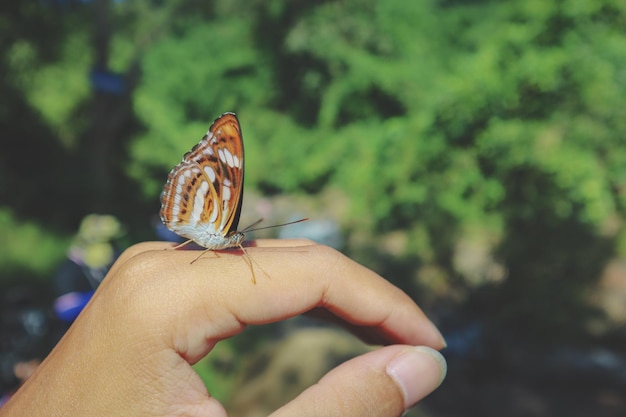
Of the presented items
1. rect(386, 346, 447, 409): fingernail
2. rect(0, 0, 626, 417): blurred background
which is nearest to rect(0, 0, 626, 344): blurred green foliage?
rect(0, 0, 626, 417): blurred background

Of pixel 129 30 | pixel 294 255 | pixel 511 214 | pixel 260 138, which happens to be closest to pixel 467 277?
pixel 511 214

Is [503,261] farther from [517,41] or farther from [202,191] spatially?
[202,191]

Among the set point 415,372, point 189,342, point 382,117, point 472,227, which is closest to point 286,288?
point 189,342

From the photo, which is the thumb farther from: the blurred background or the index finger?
the blurred background

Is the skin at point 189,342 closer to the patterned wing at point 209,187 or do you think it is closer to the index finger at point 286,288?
the index finger at point 286,288

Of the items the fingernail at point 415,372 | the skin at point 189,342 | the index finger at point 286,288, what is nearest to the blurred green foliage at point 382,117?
the index finger at point 286,288

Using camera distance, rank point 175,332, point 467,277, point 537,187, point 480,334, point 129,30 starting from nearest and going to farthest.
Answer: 1. point 175,332
2. point 537,187
3. point 480,334
4. point 467,277
5. point 129,30

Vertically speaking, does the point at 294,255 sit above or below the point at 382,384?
above
